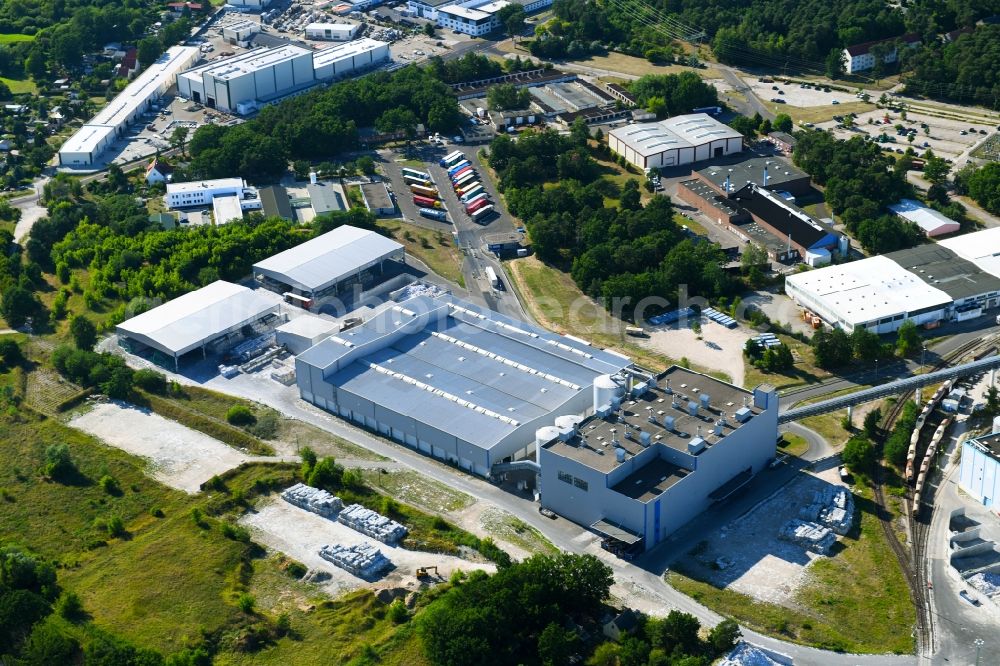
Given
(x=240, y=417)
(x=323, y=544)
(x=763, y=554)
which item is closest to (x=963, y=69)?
(x=763, y=554)

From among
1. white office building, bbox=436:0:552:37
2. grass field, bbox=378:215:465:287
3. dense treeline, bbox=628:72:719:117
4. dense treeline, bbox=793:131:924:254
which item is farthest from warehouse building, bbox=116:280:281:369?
white office building, bbox=436:0:552:37

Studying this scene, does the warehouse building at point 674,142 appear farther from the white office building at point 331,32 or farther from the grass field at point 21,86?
the grass field at point 21,86

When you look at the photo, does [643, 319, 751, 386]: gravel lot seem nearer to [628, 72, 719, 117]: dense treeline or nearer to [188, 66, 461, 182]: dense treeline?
[628, 72, 719, 117]: dense treeline

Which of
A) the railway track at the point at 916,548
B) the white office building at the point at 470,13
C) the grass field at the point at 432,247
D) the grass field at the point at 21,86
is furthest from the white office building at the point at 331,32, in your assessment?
the railway track at the point at 916,548

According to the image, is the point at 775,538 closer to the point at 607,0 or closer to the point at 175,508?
the point at 175,508

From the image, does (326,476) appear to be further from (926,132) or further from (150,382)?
(926,132)
